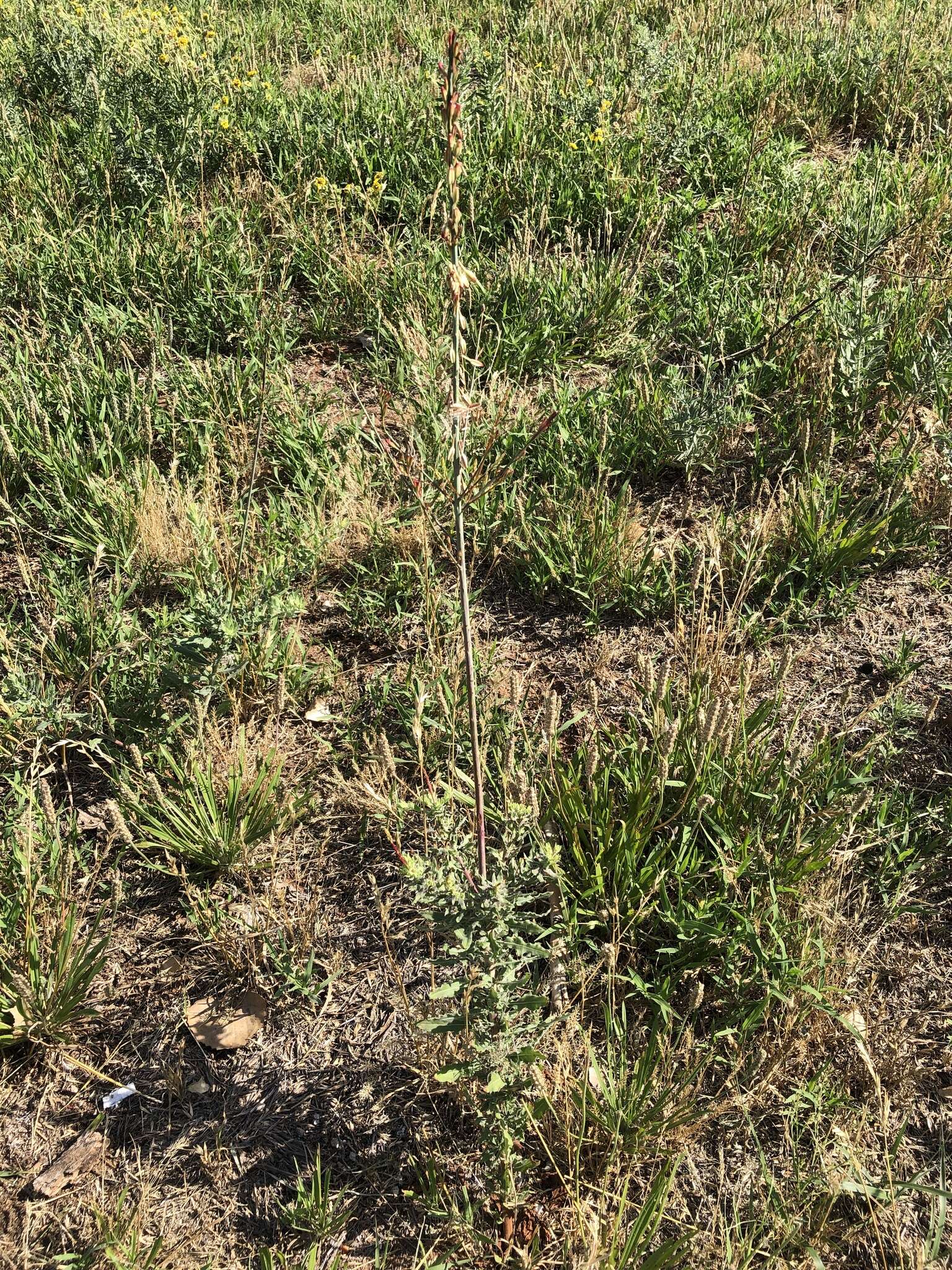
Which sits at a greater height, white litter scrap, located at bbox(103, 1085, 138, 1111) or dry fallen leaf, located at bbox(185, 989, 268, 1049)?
dry fallen leaf, located at bbox(185, 989, 268, 1049)

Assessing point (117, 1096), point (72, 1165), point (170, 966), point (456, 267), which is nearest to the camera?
point (456, 267)

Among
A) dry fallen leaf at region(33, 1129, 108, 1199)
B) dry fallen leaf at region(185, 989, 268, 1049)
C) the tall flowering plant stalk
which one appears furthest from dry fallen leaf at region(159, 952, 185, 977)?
the tall flowering plant stalk

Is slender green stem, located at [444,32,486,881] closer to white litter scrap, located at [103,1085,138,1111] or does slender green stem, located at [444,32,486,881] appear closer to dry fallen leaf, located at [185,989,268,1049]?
dry fallen leaf, located at [185,989,268,1049]

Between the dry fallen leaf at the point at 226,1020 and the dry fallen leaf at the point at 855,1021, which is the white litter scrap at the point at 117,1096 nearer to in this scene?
the dry fallen leaf at the point at 226,1020

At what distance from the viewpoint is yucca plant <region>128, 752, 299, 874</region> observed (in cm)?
243

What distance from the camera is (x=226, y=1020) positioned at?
2275mm

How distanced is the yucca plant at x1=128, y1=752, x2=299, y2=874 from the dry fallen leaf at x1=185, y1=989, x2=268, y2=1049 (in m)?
0.33

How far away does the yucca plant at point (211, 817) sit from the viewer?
2426 mm

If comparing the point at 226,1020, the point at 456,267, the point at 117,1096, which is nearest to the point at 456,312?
the point at 456,267

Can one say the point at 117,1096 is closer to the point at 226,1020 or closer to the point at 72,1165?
the point at 72,1165

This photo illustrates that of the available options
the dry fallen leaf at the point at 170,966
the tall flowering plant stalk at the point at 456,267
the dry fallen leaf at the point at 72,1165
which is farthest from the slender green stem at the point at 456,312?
the dry fallen leaf at the point at 72,1165

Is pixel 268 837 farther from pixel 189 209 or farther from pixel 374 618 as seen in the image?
pixel 189 209

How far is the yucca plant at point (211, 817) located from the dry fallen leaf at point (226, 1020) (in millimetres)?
329

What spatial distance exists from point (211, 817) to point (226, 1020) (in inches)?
19.5
